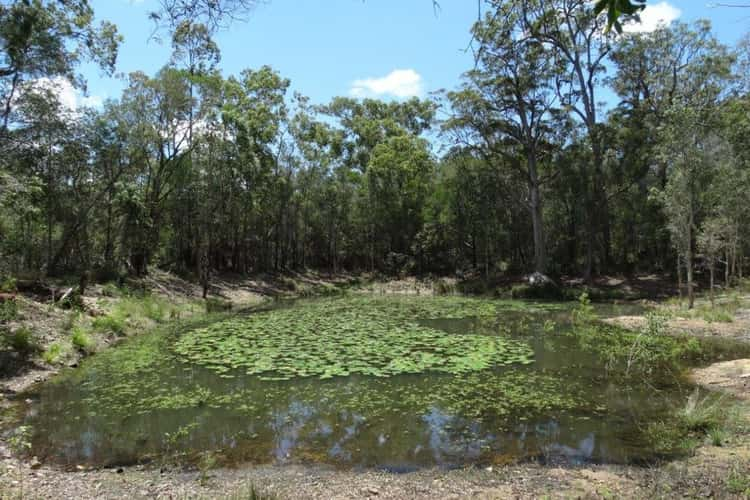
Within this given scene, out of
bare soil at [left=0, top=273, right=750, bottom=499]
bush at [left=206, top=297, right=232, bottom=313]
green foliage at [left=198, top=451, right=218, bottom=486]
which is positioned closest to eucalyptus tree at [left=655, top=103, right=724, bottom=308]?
bare soil at [left=0, top=273, right=750, bottom=499]

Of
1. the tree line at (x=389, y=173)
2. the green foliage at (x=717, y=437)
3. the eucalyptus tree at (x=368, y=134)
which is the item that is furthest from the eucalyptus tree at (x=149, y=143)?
the green foliage at (x=717, y=437)

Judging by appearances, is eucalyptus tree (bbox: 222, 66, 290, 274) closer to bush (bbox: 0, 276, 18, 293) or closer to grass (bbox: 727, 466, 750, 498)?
bush (bbox: 0, 276, 18, 293)

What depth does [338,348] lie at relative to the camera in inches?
542

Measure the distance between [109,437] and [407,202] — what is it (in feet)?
120

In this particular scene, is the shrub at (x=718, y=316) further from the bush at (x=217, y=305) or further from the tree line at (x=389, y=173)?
the bush at (x=217, y=305)

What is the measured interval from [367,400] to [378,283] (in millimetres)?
30675

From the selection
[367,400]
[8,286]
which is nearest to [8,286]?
[8,286]

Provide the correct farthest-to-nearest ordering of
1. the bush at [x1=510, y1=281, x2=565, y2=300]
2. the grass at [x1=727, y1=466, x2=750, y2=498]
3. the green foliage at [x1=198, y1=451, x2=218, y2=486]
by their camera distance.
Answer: the bush at [x1=510, y1=281, x2=565, y2=300] → the green foliage at [x1=198, y1=451, x2=218, y2=486] → the grass at [x1=727, y1=466, x2=750, y2=498]

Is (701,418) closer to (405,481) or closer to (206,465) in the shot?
(405,481)

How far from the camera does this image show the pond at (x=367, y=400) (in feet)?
22.3

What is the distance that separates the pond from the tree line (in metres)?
5.94

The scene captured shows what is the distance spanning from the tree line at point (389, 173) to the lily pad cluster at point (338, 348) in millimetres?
6616

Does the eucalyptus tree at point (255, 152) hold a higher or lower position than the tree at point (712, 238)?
higher

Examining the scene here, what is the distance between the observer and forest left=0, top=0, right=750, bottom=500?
629 centimetres
